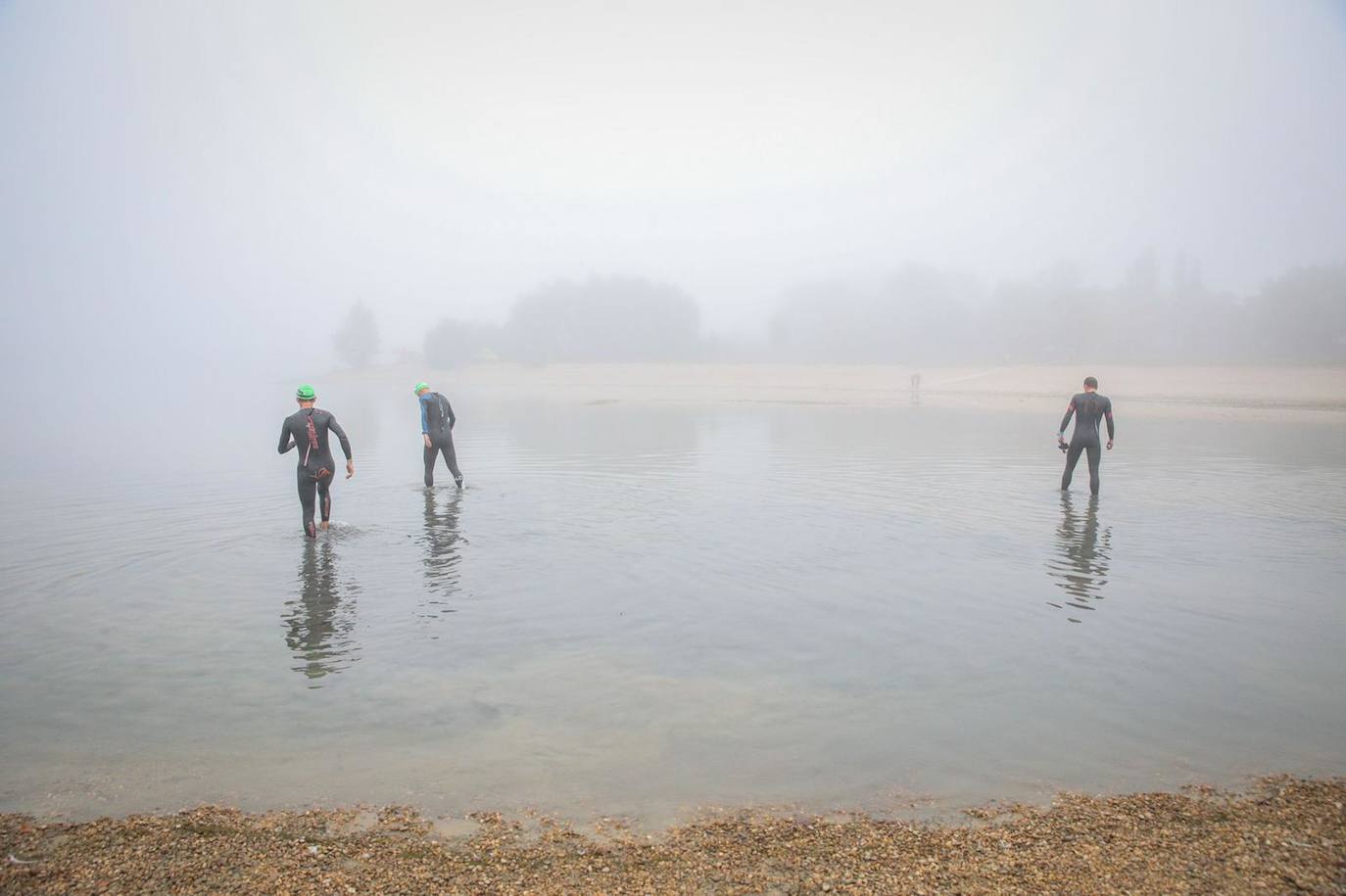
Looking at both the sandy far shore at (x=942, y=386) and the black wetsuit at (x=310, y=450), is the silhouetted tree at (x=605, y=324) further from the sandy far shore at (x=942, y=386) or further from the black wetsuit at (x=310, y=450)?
the black wetsuit at (x=310, y=450)

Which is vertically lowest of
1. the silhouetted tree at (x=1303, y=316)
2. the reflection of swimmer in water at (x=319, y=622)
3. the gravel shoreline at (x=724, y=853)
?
the gravel shoreline at (x=724, y=853)

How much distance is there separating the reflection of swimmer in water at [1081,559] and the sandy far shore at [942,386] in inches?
1302

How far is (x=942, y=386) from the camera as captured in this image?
243 ft

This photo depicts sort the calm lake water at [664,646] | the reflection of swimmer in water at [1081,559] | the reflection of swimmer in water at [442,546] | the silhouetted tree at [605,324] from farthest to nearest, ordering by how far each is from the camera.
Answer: the silhouetted tree at [605,324] → the reflection of swimmer in water at [442,546] → the reflection of swimmer in water at [1081,559] → the calm lake water at [664,646]

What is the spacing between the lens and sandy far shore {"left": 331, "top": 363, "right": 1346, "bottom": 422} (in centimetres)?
4931

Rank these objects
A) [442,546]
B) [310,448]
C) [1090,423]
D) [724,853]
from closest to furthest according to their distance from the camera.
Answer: [724,853] → [442,546] → [310,448] → [1090,423]

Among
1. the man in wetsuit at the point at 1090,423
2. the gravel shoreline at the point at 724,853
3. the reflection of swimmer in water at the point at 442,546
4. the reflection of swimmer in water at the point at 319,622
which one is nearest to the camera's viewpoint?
the gravel shoreline at the point at 724,853

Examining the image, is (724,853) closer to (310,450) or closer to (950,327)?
(310,450)

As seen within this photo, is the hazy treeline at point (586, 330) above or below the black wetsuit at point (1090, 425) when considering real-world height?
above

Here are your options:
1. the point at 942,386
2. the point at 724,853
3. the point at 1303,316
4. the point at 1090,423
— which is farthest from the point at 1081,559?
the point at 1303,316

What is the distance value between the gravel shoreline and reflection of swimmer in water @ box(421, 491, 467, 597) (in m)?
5.32

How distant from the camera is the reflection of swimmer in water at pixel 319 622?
26.2ft

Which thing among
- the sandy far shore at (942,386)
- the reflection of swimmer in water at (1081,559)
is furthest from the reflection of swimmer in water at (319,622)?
the sandy far shore at (942,386)

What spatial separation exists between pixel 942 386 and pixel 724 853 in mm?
73771
